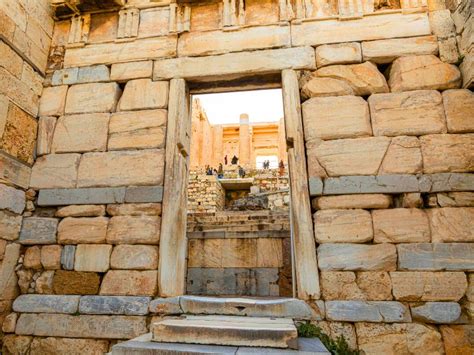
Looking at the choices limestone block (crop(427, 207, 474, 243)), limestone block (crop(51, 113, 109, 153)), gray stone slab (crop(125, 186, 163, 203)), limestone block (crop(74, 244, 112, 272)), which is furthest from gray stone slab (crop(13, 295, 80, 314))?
limestone block (crop(427, 207, 474, 243))

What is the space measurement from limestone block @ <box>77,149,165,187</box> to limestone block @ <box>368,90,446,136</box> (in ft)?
9.06

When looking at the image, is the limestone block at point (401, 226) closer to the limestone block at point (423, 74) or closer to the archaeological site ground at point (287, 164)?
the archaeological site ground at point (287, 164)

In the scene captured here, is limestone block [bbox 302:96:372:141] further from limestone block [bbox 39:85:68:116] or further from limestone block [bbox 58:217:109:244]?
limestone block [bbox 39:85:68:116]

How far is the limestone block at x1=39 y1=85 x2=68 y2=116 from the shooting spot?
4609 mm

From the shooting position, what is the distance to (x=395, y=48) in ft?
13.5

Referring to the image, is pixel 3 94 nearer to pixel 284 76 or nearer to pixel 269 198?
pixel 284 76

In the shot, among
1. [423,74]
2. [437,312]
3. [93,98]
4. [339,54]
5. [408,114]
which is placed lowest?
[437,312]

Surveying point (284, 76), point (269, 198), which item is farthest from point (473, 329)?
point (269, 198)

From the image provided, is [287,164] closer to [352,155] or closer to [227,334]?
[352,155]

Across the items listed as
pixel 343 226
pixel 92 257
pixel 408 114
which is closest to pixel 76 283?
pixel 92 257

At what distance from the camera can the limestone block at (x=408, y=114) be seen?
378cm

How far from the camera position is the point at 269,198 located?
38.8 feet

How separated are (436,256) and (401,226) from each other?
0.44 metres

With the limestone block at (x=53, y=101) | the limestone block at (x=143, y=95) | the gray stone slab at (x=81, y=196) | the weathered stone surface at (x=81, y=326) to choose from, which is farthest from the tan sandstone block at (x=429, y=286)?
the limestone block at (x=53, y=101)
